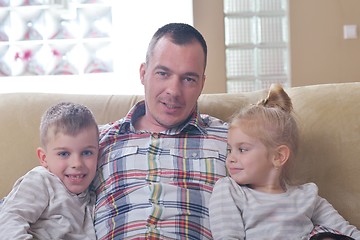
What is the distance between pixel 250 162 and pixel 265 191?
97 mm

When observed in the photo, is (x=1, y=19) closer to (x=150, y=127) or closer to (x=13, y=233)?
(x=150, y=127)

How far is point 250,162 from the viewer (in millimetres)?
1499

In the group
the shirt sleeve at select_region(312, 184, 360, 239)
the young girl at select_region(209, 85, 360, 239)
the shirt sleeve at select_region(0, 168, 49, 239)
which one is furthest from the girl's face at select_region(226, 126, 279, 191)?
the shirt sleeve at select_region(0, 168, 49, 239)

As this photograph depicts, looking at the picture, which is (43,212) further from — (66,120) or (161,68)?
(161,68)

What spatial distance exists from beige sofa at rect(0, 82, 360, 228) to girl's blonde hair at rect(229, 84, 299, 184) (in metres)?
0.17

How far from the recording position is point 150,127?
5.75ft

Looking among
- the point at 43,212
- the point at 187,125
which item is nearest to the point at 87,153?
the point at 43,212

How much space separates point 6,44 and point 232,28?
1683mm

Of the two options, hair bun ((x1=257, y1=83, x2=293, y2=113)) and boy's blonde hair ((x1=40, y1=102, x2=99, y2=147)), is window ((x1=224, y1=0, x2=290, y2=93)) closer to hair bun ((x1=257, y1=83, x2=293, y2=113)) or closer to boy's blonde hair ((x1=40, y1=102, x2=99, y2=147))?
hair bun ((x1=257, y1=83, x2=293, y2=113))

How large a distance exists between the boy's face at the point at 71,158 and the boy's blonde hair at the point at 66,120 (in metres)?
0.01

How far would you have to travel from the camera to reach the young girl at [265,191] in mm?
1433

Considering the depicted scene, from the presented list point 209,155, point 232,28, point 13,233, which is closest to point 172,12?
point 232,28

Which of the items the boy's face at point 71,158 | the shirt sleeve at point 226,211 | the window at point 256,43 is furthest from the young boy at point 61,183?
the window at point 256,43

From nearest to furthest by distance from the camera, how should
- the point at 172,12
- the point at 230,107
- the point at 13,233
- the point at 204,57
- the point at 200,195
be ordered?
the point at 13,233
the point at 200,195
the point at 204,57
the point at 230,107
the point at 172,12
